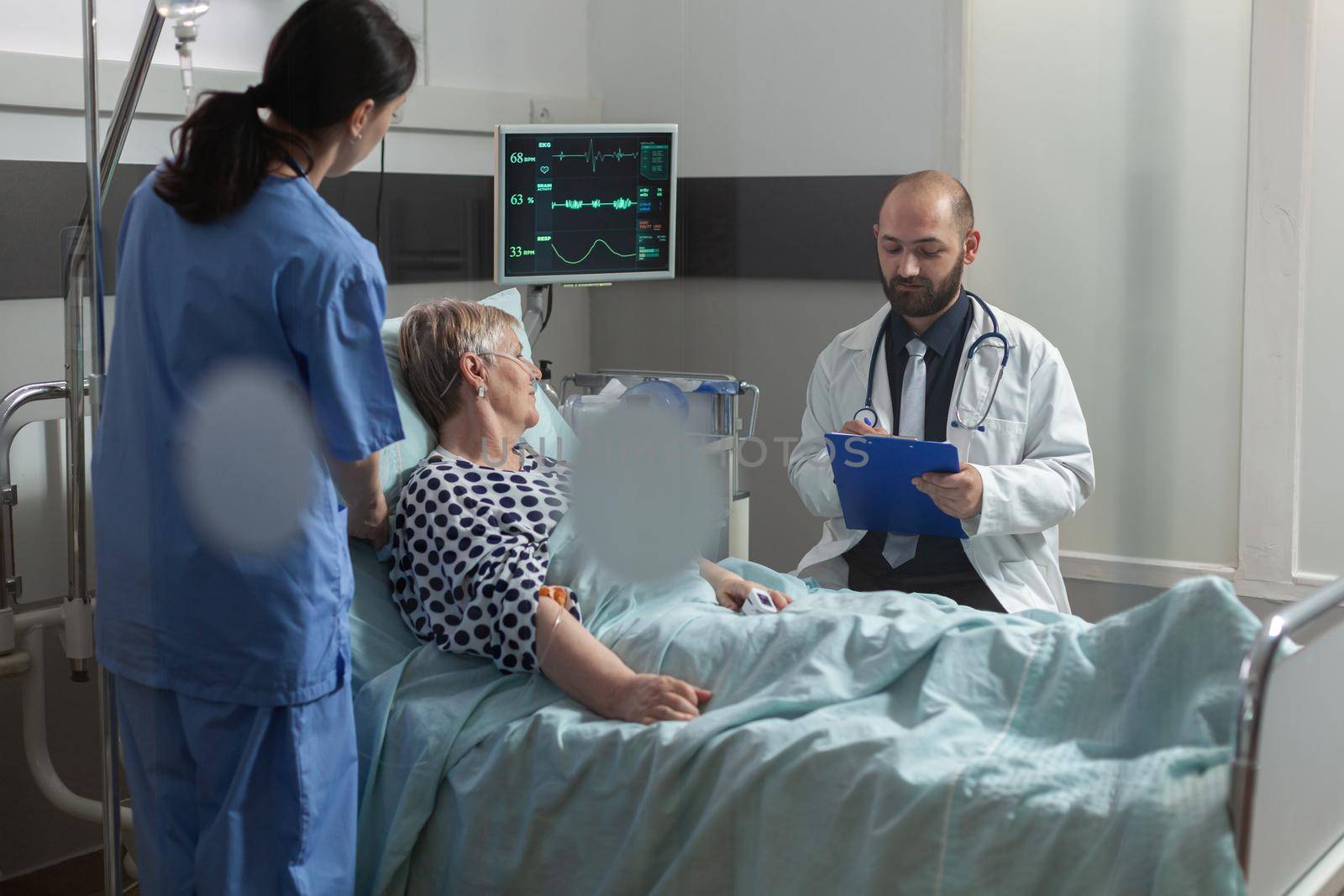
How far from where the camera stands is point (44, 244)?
2.02 m

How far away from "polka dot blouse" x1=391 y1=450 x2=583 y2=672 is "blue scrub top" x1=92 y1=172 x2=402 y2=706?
6.1 inches

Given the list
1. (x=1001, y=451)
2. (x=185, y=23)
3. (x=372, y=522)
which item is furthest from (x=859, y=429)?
(x=185, y=23)

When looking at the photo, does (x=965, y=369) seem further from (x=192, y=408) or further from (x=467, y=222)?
(x=192, y=408)

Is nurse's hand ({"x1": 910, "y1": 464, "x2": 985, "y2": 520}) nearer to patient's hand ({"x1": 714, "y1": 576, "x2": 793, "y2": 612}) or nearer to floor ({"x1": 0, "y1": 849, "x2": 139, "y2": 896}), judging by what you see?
patient's hand ({"x1": 714, "y1": 576, "x2": 793, "y2": 612})

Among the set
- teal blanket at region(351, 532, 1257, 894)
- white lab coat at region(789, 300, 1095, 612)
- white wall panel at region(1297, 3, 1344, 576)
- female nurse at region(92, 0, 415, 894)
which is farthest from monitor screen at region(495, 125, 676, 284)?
white wall panel at region(1297, 3, 1344, 576)

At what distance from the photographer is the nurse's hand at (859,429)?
5.70 ft

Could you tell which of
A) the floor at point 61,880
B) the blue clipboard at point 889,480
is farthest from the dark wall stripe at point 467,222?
the floor at point 61,880

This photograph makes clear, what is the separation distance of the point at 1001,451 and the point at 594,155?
2.32 ft

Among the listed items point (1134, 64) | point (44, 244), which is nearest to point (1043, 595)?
point (1134, 64)

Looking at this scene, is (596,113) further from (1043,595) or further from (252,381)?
(1043,595)

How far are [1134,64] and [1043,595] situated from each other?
0.75 meters

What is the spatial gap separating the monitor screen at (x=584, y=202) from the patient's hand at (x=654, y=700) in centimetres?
55

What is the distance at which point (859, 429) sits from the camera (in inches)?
68.7

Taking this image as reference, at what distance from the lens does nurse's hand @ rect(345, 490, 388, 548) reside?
1.55 m
